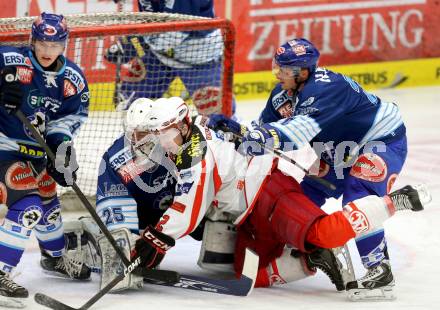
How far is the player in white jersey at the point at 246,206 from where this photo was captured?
478 centimetres

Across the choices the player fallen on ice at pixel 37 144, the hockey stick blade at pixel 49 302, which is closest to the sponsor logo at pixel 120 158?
the player fallen on ice at pixel 37 144

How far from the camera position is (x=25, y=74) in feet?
16.2

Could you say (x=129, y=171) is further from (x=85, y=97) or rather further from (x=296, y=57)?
(x=296, y=57)

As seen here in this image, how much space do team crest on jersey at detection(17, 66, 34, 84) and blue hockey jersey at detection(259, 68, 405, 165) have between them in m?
1.01

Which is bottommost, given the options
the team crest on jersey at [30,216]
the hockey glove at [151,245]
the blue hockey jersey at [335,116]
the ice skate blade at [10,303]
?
the ice skate blade at [10,303]

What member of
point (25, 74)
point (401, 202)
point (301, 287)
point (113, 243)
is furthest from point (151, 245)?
point (401, 202)

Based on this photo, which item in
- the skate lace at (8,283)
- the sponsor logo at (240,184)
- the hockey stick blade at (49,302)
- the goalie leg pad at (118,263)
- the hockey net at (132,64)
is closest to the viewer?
the hockey stick blade at (49,302)

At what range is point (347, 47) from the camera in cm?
895

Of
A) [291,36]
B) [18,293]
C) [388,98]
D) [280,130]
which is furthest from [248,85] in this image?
[18,293]

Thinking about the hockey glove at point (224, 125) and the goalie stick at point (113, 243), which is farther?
the hockey glove at point (224, 125)

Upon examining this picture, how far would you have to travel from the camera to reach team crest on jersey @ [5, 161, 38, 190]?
481 centimetres

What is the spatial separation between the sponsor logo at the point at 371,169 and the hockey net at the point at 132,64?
1527 mm

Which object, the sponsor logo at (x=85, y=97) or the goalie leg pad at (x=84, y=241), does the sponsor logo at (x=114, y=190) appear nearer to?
the goalie leg pad at (x=84, y=241)

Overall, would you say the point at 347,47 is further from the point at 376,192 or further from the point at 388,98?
the point at 376,192
